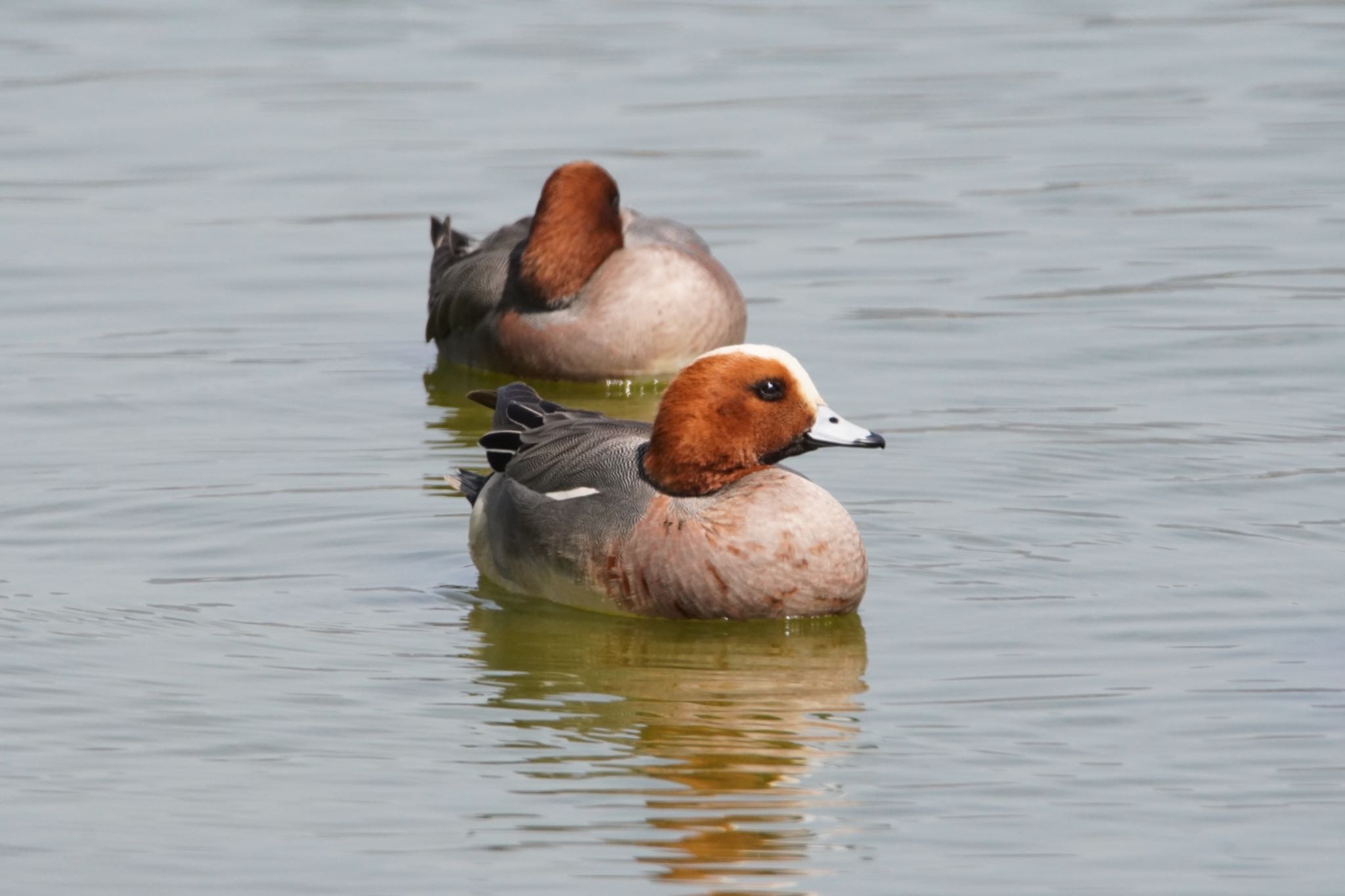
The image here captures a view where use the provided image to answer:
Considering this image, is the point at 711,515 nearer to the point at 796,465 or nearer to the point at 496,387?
the point at 796,465

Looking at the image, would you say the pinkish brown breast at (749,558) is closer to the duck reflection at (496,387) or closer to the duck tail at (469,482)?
the duck tail at (469,482)

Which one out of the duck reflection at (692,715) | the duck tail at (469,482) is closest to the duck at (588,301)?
the duck tail at (469,482)

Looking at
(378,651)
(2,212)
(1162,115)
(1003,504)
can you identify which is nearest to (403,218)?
→ (2,212)

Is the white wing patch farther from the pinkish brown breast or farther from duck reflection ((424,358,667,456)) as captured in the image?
duck reflection ((424,358,667,456))

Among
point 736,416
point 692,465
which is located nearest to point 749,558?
point 692,465

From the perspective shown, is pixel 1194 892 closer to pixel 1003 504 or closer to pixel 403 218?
pixel 1003 504

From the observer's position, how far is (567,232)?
13609mm

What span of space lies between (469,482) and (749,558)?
1830 mm

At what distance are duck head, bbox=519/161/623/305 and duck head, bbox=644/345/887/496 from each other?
4523mm

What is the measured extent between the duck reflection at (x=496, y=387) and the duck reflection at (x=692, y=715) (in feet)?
9.95

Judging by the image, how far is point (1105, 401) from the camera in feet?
39.9

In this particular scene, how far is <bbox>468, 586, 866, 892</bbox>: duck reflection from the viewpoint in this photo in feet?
22.6

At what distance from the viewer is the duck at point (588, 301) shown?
13500 millimetres

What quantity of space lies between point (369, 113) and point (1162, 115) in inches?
235
